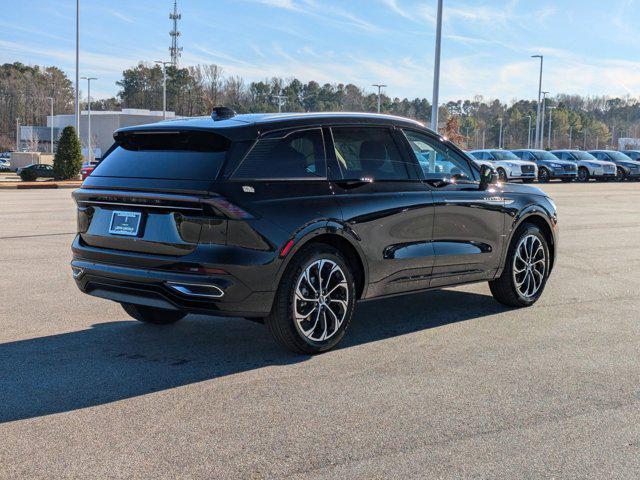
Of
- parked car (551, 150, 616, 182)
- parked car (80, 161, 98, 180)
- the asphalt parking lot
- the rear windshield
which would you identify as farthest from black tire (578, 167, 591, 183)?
the rear windshield

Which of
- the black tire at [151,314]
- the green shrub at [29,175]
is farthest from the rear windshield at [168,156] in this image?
the green shrub at [29,175]

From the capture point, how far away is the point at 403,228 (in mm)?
6359

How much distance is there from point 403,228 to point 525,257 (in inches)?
74.8

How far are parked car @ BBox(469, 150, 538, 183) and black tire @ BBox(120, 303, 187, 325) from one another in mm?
33656

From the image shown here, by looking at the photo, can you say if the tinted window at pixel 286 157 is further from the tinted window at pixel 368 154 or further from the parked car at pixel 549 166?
the parked car at pixel 549 166

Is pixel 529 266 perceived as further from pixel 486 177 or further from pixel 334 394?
pixel 334 394

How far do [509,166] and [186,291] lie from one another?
36354mm

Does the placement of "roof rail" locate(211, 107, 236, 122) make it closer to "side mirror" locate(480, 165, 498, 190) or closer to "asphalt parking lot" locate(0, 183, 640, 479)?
"asphalt parking lot" locate(0, 183, 640, 479)

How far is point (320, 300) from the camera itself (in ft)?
Answer: 18.9

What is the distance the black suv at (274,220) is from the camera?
5250 millimetres

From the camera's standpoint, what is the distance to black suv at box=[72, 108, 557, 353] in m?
5.25

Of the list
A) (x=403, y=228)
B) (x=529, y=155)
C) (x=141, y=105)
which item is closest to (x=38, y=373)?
(x=403, y=228)

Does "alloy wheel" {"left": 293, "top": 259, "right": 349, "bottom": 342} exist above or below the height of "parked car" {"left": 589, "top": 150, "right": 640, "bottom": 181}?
below

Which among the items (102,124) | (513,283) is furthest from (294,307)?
(102,124)
